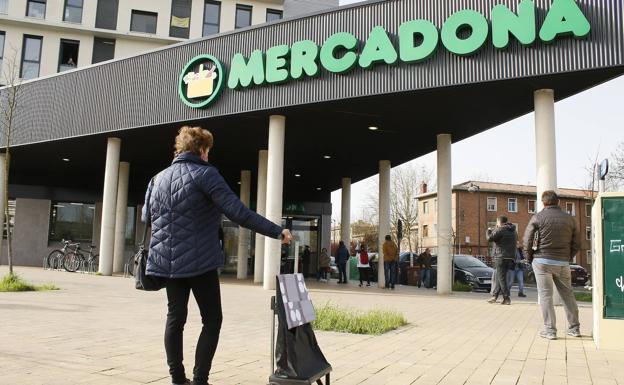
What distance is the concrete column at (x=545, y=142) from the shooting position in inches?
483

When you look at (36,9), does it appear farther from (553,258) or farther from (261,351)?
(553,258)

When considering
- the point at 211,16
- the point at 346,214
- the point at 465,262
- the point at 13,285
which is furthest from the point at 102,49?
the point at 465,262

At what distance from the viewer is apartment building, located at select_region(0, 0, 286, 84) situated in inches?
1206

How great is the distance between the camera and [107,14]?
31922 millimetres

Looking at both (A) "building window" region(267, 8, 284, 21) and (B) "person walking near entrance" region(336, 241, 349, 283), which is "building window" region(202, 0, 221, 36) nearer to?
(A) "building window" region(267, 8, 284, 21)

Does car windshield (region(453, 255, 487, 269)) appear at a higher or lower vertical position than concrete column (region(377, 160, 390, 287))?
lower

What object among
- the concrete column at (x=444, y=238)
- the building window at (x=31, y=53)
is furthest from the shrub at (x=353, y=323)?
the building window at (x=31, y=53)

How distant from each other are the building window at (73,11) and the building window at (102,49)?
1.49 metres

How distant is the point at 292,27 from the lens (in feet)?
47.3

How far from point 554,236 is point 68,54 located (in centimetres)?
3159

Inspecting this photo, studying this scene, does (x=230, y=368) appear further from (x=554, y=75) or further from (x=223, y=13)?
(x=223, y=13)

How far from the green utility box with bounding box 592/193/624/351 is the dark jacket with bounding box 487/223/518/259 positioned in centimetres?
584

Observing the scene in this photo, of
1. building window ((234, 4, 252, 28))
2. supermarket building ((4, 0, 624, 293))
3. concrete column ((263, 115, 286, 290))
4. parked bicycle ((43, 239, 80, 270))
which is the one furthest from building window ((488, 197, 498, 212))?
concrete column ((263, 115, 286, 290))

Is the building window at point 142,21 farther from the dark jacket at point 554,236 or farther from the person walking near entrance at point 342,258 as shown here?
the dark jacket at point 554,236
